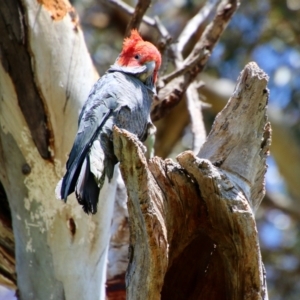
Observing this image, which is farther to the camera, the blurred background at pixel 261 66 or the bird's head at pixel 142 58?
the blurred background at pixel 261 66

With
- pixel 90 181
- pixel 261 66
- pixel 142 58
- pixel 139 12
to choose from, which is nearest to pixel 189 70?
pixel 139 12

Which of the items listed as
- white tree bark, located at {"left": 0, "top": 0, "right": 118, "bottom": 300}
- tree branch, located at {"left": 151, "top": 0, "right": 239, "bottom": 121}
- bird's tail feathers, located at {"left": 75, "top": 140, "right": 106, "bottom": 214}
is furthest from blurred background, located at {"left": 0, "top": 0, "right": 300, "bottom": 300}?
bird's tail feathers, located at {"left": 75, "top": 140, "right": 106, "bottom": 214}

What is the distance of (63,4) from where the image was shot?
3586 mm

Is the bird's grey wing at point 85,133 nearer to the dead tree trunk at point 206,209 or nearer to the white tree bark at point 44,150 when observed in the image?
the dead tree trunk at point 206,209

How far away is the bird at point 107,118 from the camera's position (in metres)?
2.62

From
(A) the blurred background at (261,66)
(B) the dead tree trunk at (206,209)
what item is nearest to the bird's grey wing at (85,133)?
(B) the dead tree trunk at (206,209)

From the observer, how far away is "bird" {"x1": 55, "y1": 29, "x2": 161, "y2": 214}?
2.62m

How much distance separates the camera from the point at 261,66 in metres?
8.50

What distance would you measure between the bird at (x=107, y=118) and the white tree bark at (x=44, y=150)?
0.33m

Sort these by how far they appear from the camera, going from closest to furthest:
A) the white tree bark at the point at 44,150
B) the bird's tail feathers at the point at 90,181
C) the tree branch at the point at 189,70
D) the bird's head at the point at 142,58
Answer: the bird's tail feathers at the point at 90,181 < the white tree bark at the point at 44,150 < the bird's head at the point at 142,58 < the tree branch at the point at 189,70

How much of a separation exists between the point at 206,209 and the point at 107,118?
65 cm

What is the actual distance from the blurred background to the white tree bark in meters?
3.99

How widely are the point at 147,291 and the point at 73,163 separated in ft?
2.15

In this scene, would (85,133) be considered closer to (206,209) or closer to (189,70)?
(206,209)
